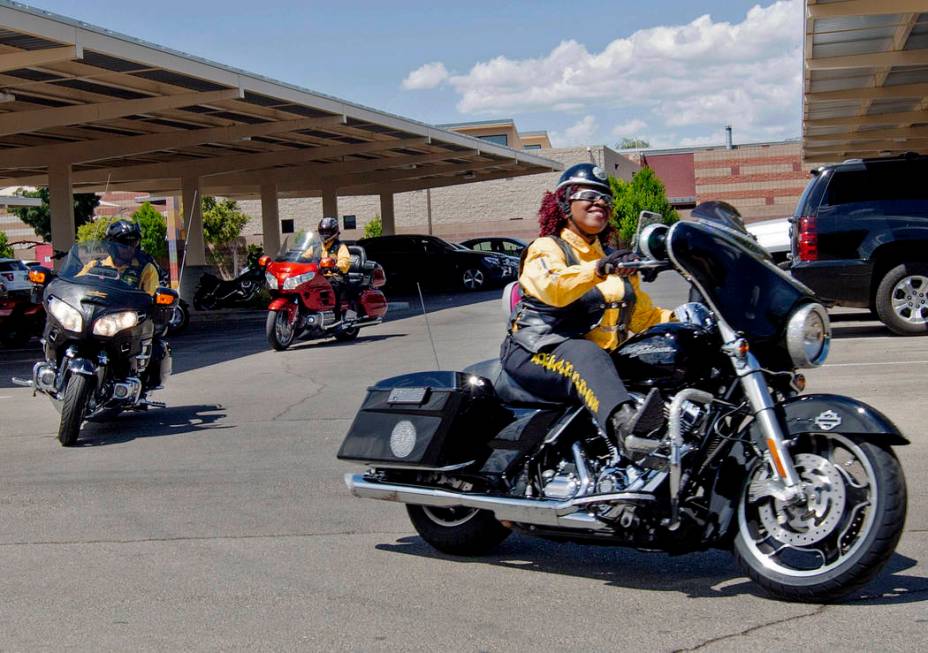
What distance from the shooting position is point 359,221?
66812 millimetres

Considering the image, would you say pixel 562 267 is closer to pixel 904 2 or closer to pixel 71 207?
pixel 904 2

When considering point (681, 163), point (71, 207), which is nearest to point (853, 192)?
point (71, 207)

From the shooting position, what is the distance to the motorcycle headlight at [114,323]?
9.43 m

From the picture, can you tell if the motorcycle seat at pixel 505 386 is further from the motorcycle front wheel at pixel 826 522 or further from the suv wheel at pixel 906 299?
the suv wheel at pixel 906 299

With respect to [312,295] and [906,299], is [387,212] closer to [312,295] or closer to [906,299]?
[312,295]

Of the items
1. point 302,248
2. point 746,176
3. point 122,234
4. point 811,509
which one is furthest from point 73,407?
point 746,176

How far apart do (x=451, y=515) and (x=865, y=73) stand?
66.7ft

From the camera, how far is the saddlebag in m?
5.37

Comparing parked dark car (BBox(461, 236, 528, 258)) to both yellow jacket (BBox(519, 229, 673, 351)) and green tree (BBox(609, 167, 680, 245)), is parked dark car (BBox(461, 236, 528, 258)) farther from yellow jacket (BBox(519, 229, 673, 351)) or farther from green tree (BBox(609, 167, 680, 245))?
yellow jacket (BBox(519, 229, 673, 351))

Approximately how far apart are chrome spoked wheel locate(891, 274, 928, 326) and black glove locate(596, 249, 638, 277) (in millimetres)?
10149

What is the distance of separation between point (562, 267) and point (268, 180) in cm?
3602

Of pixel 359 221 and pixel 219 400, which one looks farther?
pixel 359 221

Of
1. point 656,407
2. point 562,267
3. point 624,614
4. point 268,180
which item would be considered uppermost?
point 268,180

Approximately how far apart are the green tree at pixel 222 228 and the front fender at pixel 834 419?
6060cm
